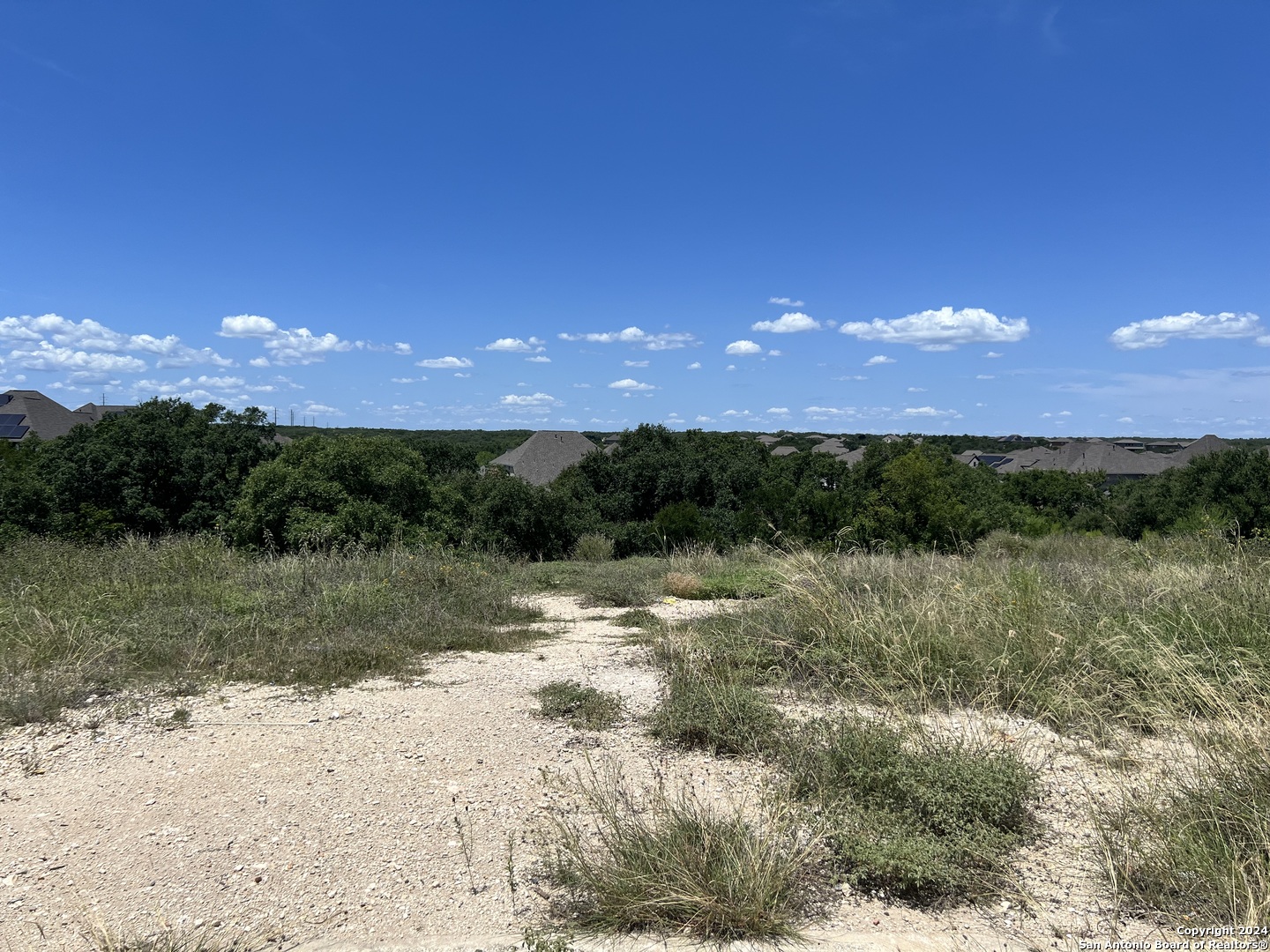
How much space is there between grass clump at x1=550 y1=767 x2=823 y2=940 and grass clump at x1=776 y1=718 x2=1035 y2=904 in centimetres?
25

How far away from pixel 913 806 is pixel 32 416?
40693 millimetres

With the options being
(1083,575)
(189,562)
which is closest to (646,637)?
(1083,575)

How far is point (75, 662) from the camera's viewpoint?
220 inches

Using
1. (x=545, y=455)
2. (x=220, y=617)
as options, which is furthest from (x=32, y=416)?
(x=220, y=617)

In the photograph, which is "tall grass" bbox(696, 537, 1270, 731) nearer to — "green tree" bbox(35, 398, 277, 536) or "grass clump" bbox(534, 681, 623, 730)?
"grass clump" bbox(534, 681, 623, 730)

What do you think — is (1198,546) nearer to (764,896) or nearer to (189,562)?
(764,896)

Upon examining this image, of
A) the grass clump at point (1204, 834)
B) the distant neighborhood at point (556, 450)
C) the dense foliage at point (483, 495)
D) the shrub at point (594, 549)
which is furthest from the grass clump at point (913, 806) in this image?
the distant neighborhood at point (556, 450)

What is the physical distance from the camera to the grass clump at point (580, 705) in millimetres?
4871

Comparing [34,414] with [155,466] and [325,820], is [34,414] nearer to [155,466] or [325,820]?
[155,466]

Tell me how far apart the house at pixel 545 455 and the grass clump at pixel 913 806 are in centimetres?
2936

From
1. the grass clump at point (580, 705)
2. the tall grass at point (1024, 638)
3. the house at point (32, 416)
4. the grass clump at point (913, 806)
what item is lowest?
the grass clump at point (580, 705)

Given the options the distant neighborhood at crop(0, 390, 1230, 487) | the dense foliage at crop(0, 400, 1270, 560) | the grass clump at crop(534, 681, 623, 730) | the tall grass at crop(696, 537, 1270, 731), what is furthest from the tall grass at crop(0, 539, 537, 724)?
the distant neighborhood at crop(0, 390, 1230, 487)

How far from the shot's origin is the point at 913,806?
11.3 feet

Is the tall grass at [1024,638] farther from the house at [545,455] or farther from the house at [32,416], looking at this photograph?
the house at [32,416]
